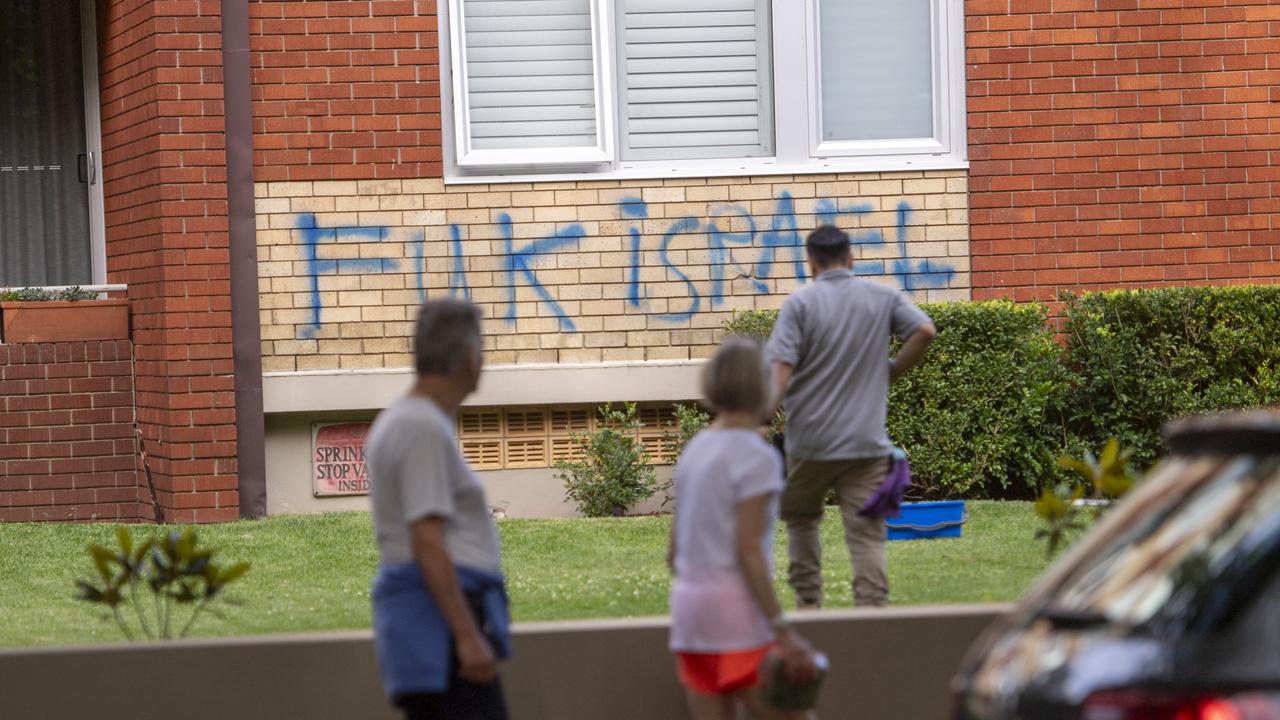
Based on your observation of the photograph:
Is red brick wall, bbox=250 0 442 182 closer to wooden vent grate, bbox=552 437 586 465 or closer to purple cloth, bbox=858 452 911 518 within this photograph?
wooden vent grate, bbox=552 437 586 465

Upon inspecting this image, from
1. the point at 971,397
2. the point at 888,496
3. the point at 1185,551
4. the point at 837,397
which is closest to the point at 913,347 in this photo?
the point at 837,397

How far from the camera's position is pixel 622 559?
950 cm

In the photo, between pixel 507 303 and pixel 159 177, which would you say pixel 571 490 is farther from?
pixel 159 177

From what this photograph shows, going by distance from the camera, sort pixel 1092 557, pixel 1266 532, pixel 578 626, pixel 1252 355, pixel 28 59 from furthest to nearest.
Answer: pixel 28 59
pixel 1252 355
pixel 578 626
pixel 1092 557
pixel 1266 532

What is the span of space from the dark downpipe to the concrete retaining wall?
6.00 meters

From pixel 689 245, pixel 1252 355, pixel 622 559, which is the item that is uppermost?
pixel 689 245

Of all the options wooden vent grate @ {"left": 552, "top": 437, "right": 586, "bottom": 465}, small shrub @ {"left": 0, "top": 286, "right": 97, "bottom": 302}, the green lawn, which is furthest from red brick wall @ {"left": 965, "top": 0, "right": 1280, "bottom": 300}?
small shrub @ {"left": 0, "top": 286, "right": 97, "bottom": 302}

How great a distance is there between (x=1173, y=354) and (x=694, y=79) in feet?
12.7

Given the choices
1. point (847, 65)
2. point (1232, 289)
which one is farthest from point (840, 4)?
point (1232, 289)

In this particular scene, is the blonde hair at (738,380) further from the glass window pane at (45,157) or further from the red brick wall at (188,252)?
the glass window pane at (45,157)

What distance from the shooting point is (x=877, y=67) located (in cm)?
1207

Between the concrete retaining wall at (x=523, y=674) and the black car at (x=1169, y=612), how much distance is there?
225 cm

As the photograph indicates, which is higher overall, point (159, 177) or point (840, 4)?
point (840, 4)

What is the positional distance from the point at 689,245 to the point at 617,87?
1.26 metres
